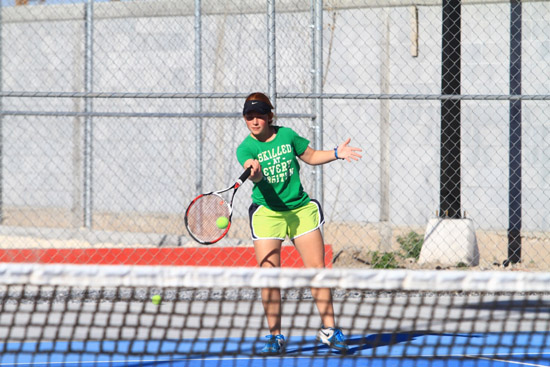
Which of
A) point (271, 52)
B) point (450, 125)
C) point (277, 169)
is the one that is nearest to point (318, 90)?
point (271, 52)

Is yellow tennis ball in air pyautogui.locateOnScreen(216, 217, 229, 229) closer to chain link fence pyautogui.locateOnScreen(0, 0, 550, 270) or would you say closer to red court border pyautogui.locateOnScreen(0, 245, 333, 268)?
red court border pyautogui.locateOnScreen(0, 245, 333, 268)

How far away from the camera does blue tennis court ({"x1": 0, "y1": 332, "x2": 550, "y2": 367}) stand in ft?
16.1

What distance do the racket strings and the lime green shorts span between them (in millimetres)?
461

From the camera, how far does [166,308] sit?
22.8ft

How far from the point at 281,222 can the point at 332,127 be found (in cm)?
530

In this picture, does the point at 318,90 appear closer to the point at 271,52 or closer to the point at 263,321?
the point at 271,52

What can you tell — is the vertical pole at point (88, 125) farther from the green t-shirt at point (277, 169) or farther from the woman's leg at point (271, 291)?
the woman's leg at point (271, 291)

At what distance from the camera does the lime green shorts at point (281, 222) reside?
5055 mm

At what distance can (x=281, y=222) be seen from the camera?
200 inches

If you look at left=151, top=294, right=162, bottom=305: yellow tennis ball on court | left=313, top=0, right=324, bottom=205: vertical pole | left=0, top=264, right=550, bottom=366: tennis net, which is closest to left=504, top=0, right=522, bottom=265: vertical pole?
left=0, top=264, right=550, bottom=366: tennis net

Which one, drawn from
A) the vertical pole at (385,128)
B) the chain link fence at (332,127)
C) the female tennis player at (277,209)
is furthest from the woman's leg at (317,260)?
the vertical pole at (385,128)

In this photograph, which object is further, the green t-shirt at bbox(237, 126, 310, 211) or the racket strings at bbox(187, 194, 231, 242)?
the racket strings at bbox(187, 194, 231, 242)

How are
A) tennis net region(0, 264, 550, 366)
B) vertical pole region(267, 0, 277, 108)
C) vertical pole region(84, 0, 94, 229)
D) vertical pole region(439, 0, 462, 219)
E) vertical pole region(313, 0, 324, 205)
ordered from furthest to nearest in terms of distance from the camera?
vertical pole region(439, 0, 462, 219) → vertical pole region(84, 0, 94, 229) → vertical pole region(313, 0, 324, 205) → vertical pole region(267, 0, 277, 108) → tennis net region(0, 264, 550, 366)

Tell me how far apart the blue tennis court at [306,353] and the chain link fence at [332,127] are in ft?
10.3
